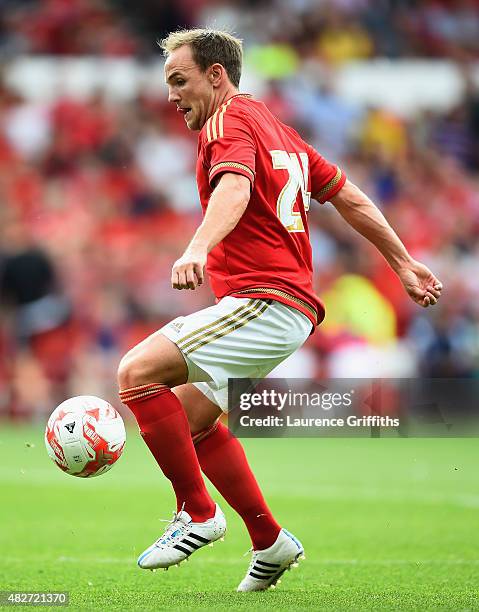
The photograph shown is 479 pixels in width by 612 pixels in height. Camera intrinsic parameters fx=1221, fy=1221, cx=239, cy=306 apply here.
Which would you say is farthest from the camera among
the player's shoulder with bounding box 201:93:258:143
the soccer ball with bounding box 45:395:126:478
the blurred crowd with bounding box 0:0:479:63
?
the blurred crowd with bounding box 0:0:479:63

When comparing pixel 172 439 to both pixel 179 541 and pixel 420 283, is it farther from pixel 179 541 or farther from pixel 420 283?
pixel 420 283

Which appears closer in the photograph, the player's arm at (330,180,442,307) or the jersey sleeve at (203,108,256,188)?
the jersey sleeve at (203,108,256,188)

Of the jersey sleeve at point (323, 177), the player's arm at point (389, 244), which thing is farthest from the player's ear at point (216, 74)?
the player's arm at point (389, 244)

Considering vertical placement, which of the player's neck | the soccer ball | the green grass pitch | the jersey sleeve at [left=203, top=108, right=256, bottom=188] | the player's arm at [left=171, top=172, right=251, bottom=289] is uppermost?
the player's neck

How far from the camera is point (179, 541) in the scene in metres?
5.11

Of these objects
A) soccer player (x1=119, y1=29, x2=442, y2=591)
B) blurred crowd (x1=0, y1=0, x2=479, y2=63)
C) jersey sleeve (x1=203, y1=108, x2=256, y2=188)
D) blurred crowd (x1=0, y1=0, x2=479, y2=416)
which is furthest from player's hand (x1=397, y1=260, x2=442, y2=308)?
blurred crowd (x1=0, y1=0, x2=479, y2=63)

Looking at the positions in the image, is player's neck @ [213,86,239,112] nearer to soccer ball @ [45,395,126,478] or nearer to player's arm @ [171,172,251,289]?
player's arm @ [171,172,251,289]

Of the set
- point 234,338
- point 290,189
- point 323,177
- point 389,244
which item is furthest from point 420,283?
point 234,338

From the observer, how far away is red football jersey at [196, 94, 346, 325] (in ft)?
16.6

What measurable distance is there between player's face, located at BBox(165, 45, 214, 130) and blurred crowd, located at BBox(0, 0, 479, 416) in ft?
23.1

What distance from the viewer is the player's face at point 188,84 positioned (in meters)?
5.20

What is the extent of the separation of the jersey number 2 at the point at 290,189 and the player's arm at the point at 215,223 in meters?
0.37

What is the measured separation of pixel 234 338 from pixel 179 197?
11.0m

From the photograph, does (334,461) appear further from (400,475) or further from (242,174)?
(242,174)
